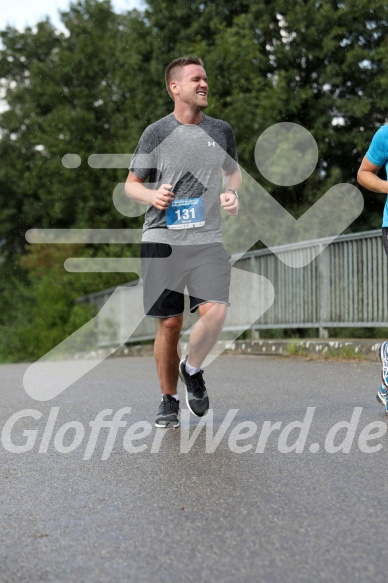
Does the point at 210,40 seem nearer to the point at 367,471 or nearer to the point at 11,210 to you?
the point at 11,210

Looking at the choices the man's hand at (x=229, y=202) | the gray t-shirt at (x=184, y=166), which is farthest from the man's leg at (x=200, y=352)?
the man's hand at (x=229, y=202)

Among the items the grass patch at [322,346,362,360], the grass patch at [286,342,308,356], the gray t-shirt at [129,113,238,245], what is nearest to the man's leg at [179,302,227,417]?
the gray t-shirt at [129,113,238,245]

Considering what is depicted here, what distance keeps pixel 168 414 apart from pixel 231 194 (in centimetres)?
134

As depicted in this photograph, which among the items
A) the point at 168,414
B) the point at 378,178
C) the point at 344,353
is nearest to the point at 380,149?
the point at 378,178

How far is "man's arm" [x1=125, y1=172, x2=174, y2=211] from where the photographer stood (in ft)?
20.0

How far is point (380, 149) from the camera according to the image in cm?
674

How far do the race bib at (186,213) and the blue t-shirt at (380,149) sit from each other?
119 centimetres

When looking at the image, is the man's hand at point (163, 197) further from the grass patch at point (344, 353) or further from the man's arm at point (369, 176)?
the grass patch at point (344, 353)

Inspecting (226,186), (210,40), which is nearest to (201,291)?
(226,186)

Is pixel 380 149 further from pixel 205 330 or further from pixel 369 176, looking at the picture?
pixel 205 330

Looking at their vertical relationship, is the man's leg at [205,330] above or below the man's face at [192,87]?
below

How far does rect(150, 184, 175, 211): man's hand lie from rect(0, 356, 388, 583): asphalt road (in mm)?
1283

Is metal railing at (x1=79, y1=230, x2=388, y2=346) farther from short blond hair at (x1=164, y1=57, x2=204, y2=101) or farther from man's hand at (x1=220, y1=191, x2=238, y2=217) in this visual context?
short blond hair at (x1=164, y1=57, x2=204, y2=101)

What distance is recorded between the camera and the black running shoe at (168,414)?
6527 millimetres
